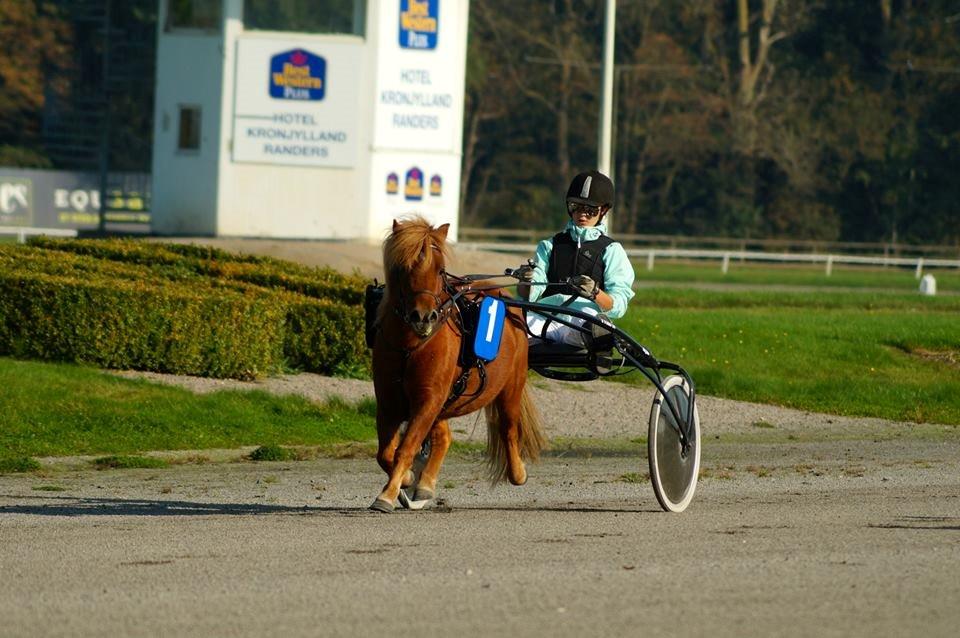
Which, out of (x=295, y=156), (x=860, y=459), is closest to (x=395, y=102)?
(x=295, y=156)

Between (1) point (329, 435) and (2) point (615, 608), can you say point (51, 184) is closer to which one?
(1) point (329, 435)

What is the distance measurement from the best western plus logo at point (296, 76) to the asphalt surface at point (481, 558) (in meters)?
16.0

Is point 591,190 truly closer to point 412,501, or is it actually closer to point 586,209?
point 586,209

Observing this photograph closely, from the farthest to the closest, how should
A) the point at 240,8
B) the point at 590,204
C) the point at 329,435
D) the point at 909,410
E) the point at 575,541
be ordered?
the point at 240,8, the point at 909,410, the point at 329,435, the point at 590,204, the point at 575,541

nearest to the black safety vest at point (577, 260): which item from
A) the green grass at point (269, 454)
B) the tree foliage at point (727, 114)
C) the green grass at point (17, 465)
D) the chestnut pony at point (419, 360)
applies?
the chestnut pony at point (419, 360)

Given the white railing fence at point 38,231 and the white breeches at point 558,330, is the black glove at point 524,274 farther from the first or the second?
the white railing fence at point 38,231

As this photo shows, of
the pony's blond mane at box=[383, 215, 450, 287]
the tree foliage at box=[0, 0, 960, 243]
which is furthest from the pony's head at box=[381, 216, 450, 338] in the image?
the tree foliage at box=[0, 0, 960, 243]

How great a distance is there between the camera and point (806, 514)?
8711mm

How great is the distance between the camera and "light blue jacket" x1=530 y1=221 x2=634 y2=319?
9531mm

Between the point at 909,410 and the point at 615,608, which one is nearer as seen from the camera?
the point at 615,608

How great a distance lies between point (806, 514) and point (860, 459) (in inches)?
157

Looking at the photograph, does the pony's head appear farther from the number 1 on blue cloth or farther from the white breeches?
the white breeches

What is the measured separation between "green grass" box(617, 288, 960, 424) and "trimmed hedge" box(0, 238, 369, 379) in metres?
3.78

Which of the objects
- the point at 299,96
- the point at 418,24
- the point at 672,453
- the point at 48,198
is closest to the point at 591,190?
the point at 672,453
